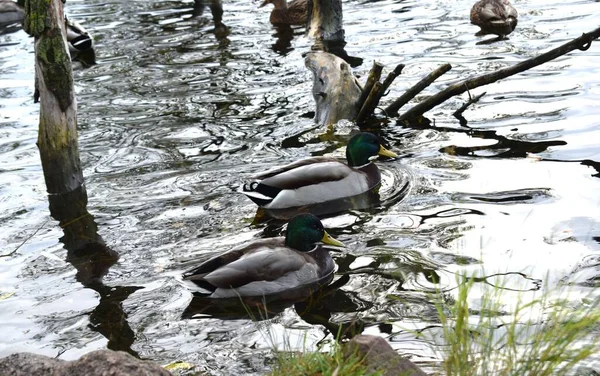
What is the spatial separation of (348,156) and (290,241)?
224 cm

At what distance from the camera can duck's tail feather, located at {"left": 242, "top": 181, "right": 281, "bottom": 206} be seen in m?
8.43

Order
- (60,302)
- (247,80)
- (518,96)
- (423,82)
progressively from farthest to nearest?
1. (247,80)
2. (518,96)
3. (423,82)
4. (60,302)

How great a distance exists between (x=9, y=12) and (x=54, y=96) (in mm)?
12518

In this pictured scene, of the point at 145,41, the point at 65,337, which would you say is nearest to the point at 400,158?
the point at 65,337

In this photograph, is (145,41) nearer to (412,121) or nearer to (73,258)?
(412,121)

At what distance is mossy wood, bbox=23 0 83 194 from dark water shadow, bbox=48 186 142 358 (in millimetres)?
244

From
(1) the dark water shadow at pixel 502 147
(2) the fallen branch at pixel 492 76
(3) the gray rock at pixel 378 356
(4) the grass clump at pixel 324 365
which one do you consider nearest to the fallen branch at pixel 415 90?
(2) the fallen branch at pixel 492 76

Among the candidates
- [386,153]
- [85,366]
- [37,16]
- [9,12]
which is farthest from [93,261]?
[9,12]

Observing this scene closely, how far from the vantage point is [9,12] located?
19.8 metres

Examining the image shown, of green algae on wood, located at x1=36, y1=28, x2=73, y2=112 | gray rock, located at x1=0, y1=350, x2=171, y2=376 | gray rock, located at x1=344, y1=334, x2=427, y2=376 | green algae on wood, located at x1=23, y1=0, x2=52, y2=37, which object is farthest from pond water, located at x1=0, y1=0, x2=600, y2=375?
green algae on wood, located at x1=23, y1=0, x2=52, y2=37

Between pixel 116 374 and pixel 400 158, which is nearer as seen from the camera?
pixel 116 374

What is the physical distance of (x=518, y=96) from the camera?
1127 centimetres

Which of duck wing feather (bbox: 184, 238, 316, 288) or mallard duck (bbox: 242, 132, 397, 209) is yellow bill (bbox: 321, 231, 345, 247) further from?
mallard duck (bbox: 242, 132, 397, 209)

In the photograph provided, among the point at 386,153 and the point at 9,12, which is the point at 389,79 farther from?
the point at 9,12
